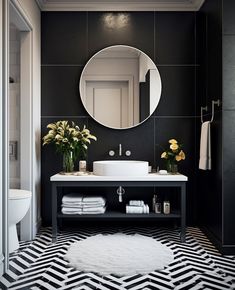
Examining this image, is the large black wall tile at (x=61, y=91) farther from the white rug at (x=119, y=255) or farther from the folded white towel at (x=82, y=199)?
the white rug at (x=119, y=255)

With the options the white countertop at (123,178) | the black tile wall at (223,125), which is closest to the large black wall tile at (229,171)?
the black tile wall at (223,125)

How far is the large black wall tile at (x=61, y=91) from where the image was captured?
11.9 ft

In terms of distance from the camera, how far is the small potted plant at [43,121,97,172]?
10.9 feet

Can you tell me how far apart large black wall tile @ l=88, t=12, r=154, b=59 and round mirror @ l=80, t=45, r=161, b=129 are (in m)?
0.10

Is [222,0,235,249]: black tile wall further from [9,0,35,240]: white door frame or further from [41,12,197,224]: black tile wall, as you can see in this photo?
[9,0,35,240]: white door frame

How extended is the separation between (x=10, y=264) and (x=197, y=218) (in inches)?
85.3

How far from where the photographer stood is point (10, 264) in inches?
98.2

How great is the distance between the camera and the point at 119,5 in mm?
3549

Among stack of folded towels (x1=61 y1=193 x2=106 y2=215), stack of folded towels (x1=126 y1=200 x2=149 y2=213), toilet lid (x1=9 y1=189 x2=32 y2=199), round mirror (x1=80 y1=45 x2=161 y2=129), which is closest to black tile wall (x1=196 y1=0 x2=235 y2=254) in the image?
stack of folded towels (x1=126 y1=200 x2=149 y2=213)

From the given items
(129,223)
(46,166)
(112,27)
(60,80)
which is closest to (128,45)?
(112,27)

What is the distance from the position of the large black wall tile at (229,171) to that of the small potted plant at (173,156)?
65cm

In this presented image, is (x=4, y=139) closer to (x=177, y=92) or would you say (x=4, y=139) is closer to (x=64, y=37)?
(x=64, y=37)

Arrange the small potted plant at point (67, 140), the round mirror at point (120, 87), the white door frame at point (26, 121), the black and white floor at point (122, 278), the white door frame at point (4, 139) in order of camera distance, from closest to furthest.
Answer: the black and white floor at point (122, 278)
the white door frame at point (4, 139)
the white door frame at point (26, 121)
the small potted plant at point (67, 140)
the round mirror at point (120, 87)

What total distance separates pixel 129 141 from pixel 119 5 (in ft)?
5.20
